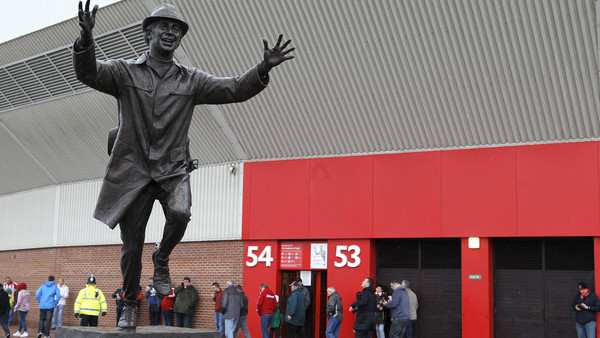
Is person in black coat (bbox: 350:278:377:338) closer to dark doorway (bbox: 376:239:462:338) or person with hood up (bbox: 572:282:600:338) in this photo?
dark doorway (bbox: 376:239:462:338)

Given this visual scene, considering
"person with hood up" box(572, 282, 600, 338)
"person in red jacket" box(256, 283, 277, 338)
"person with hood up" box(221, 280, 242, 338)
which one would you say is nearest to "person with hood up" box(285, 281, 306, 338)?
"person in red jacket" box(256, 283, 277, 338)

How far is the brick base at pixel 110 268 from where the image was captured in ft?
71.1

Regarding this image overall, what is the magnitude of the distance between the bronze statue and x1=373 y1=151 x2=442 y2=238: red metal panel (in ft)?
43.6

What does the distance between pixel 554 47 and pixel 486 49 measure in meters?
1.38

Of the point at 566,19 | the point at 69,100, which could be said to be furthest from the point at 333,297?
the point at 69,100

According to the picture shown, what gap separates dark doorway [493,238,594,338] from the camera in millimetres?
17297

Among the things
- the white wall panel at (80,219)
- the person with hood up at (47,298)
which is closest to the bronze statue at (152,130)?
the person with hood up at (47,298)

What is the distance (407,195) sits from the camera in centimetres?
1897

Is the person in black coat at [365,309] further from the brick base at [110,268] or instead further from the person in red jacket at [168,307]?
the person in red jacket at [168,307]

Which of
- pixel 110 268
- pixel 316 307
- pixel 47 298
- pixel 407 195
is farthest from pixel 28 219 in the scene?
pixel 407 195

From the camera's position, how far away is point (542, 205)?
56.8ft

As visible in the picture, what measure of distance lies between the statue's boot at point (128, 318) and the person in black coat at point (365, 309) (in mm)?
11807

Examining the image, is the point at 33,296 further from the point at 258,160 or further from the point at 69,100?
the point at 258,160

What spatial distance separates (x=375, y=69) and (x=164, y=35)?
1260 cm
